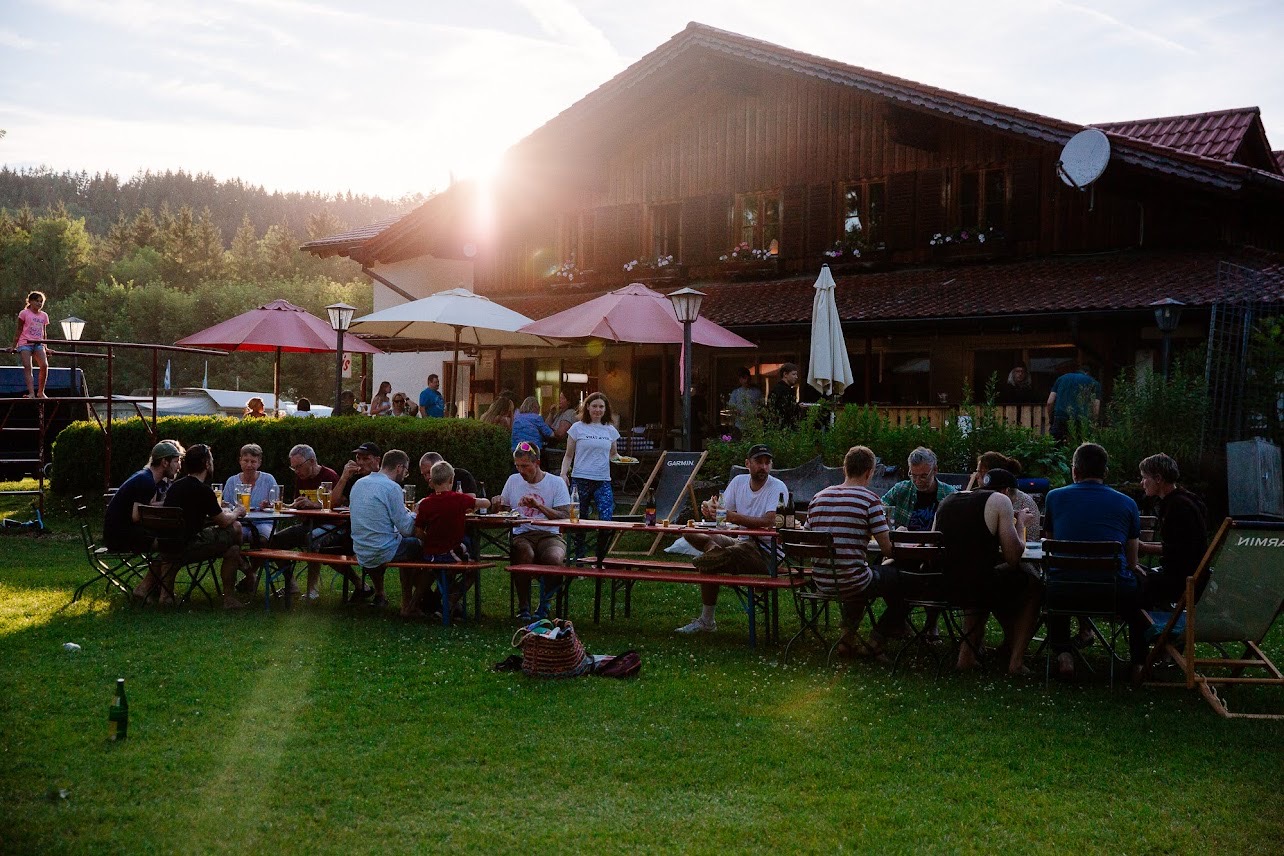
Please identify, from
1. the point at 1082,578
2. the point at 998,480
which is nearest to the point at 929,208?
the point at 998,480

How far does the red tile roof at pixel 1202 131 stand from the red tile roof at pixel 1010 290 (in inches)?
84.6

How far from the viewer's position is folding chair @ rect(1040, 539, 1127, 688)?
752 cm

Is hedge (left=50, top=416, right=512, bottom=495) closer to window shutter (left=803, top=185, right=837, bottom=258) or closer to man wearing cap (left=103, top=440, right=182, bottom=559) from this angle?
man wearing cap (left=103, top=440, right=182, bottom=559)

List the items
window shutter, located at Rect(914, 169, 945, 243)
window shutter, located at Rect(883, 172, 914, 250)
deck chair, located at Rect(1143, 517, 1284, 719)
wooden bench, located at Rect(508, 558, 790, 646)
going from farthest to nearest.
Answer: window shutter, located at Rect(883, 172, 914, 250)
window shutter, located at Rect(914, 169, 945, 243)
wooden bench, located at Rect(508, 558, 790, 646)
deck chair, located at Rect(1143, 517, 1284, 719)

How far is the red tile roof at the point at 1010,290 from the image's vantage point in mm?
16953

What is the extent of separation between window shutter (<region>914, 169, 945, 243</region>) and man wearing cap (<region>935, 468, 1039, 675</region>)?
13237 mm

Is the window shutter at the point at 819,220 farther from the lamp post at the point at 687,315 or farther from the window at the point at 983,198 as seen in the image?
the lamp post at the point at 687,315

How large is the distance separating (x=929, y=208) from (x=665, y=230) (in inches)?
208

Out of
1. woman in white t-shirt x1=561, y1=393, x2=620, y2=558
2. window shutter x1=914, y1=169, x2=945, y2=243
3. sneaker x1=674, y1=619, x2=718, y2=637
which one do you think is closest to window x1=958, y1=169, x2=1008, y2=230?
window shutter x1=914, y1=169, x2=945, y2=243

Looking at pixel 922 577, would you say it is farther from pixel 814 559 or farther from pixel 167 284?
pixel 167 284

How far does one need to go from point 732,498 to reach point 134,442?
38.6 feet

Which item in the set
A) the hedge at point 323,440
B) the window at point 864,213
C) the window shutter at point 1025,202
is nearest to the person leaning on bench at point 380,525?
the hedge at point 323,440

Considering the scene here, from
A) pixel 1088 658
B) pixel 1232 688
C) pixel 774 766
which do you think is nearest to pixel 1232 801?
pixel 774 766

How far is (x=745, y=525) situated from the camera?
965 cm
